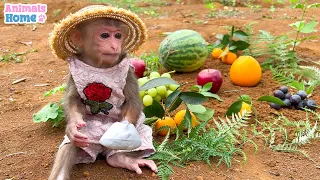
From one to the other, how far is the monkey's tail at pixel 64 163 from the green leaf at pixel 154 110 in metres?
0.76

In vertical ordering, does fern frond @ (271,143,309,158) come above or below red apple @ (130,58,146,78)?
below

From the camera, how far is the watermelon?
459 cm

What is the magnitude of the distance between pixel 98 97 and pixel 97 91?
0.04 m

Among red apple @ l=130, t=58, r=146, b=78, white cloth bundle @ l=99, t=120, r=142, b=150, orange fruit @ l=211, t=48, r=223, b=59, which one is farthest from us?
orange fruit @ l=211, t=48, r=223, b=59

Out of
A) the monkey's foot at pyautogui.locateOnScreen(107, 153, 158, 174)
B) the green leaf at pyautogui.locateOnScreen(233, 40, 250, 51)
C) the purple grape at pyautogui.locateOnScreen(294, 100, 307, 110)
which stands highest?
the green leaf at pyautogui.locateOnScreen(233, 40, 250, 51)

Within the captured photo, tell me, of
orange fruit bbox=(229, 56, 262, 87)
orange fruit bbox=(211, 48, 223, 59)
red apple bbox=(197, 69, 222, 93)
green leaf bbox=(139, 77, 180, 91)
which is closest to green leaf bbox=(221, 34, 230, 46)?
orange fruit bbox=(211, 48, 223, 59)

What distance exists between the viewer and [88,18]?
2523 mm

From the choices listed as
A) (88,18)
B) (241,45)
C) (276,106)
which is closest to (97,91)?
(88,18)

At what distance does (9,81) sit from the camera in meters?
4.77

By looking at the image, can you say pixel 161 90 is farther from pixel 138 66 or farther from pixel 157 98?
pixel 138 66

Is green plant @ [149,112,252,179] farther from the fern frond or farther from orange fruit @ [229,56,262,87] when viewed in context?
orange fruit @ [229,56,262,87]

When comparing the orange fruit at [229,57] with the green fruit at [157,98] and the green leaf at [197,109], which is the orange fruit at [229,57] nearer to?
the green fruit at [157,98]

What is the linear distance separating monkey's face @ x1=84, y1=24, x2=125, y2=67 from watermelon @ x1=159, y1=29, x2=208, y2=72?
192cm

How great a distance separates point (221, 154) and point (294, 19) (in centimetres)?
520
